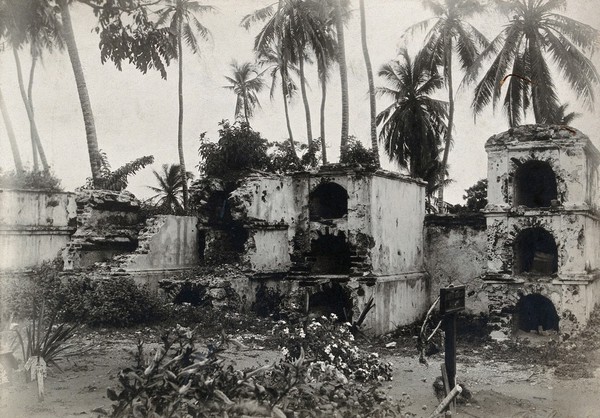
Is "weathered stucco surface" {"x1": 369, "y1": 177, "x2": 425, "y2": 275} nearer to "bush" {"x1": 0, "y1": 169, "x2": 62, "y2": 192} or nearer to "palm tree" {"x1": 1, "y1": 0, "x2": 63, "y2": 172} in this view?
"palm tree" {"x1": 1, "y1": 0, "x2": 63, "y2": 172}

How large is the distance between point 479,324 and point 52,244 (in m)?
13.2

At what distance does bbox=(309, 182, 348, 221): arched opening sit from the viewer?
1648 centimetres

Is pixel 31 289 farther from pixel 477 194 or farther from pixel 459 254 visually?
pixel 477 194

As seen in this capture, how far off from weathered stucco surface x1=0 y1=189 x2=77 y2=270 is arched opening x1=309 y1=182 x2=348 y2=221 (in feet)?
28.4

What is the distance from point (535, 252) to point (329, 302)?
17.5 ft

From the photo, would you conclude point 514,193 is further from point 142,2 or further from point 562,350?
point 142,2

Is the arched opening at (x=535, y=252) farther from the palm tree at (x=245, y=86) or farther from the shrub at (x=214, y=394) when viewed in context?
the palm tree at (x=245, y=86)

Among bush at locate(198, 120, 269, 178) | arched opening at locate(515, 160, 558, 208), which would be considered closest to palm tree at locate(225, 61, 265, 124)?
bush at locate(198, 120, 269, 178)

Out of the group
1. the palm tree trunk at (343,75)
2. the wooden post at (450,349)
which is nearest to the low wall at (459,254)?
the palm tree trunk at (343,75)

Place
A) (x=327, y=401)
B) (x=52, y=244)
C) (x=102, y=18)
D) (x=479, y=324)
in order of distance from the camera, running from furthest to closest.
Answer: (x=52, y=244), (x=479, y=324), (x=102, y=18), (x=327, y=401)

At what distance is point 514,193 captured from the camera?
1442 centimetres

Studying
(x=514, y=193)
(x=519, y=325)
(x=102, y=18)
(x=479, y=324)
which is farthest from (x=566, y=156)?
(x=102, y=18)

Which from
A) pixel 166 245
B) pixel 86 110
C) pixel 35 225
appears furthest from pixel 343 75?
pixel 35 225

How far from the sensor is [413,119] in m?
25.1
